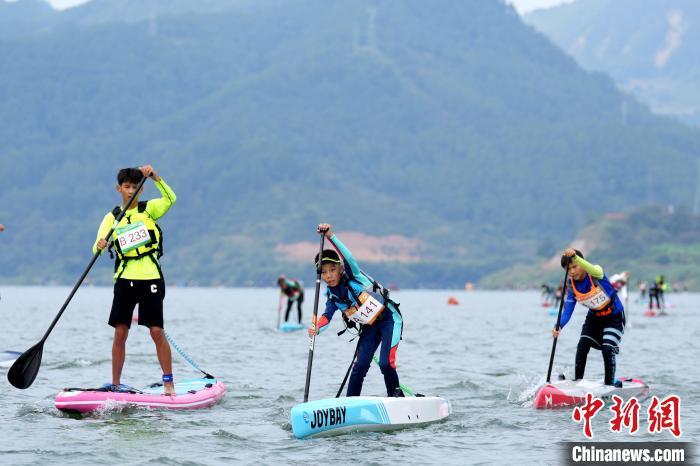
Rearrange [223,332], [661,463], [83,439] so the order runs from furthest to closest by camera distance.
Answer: [223,332] < [83,439] < [661,463]

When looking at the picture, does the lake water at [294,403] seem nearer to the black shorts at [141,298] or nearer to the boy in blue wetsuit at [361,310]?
the boy in blue wetsuit at [361,310]

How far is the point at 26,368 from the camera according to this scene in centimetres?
1795

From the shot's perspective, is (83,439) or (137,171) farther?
(137,171)

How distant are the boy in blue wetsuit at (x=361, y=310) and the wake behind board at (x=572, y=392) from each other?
321cm

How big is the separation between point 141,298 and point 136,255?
23.9 inches

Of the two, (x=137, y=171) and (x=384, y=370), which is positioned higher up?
(x=137, y=171)

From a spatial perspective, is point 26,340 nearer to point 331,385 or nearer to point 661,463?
point 331,385

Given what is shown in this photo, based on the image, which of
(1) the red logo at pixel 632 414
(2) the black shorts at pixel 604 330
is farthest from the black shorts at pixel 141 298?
(2) the black shorts at pixel 604 330

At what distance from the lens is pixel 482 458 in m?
15.9

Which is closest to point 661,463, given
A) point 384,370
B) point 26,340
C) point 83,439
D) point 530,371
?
point 384,370

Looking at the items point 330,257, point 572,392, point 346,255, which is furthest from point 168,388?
point 572,392

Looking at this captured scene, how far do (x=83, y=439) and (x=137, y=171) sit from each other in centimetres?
368

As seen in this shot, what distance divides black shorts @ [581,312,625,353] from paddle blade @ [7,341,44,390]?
847 cm

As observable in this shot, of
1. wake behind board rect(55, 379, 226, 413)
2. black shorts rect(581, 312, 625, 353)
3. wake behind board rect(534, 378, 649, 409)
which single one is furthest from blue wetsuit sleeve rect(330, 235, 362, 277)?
black shorts rect(581, 312, 625, 353)
